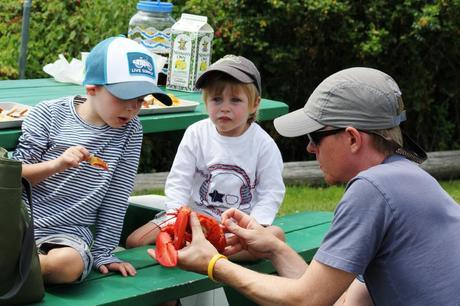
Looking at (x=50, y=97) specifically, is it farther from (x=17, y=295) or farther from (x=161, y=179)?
(x=161, y=179)

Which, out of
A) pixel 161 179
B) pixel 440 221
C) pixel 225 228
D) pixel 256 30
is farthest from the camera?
pixel 256 30

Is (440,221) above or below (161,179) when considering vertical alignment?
above

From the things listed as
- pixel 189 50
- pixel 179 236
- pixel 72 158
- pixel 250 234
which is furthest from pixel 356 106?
pixel 189 50

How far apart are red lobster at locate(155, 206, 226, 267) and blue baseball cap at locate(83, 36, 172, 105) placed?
0.52 meters

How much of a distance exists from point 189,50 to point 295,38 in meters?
3.55

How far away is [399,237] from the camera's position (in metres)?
3.09

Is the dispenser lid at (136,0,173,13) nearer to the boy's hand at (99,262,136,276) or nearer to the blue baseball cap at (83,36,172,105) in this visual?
the blue baseball cap at (83,36,172,105)

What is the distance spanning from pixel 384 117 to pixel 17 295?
1.36 meters

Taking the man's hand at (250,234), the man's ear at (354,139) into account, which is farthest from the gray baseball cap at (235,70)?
the man's ear at (354,139)

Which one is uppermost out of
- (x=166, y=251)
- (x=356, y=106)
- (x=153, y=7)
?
(x=356, y=106)

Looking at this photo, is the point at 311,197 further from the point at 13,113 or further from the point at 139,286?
the point at 139,286

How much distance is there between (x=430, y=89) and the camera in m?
9.17

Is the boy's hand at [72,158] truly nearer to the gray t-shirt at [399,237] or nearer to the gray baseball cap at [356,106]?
the gray baseball cap at [356,106]

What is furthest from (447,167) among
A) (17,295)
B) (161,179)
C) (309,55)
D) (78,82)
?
(17,295)
